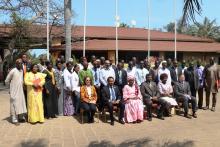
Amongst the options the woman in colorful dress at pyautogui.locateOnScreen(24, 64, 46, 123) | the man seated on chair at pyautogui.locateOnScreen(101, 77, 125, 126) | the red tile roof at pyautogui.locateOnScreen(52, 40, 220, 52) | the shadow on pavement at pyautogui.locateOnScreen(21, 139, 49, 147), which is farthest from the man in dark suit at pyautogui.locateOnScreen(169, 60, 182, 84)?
the red tile roof at pyautogui.locateOnScreen(52, 40, 220, 52)

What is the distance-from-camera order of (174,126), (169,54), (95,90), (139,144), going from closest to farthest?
1. (139,144)
2. (174,126)
3. (95,90)
4. (169,54)

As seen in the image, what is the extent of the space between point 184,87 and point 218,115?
4.48 feet

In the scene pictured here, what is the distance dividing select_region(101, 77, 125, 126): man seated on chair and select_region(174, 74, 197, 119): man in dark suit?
202 cm

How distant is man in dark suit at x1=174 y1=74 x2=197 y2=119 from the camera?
43.8 feet

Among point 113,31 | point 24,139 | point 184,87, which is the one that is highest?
point 113,31

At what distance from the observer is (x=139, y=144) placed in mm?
9602

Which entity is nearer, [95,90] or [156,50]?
[95,90]

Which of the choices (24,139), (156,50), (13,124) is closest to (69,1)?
(13,124)

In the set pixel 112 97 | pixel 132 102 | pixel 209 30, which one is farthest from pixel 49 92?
pixel 209 30

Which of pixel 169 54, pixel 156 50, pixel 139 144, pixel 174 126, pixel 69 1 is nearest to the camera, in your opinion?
pixel 139 144

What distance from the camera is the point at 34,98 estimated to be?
12102mm

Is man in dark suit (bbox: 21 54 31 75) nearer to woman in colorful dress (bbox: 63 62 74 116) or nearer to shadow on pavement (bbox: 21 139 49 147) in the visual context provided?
woman in colorful dress (bbox: 63 62 74 116)

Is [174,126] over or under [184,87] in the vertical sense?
under

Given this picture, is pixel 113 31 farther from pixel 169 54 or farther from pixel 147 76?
pixel 147 76
